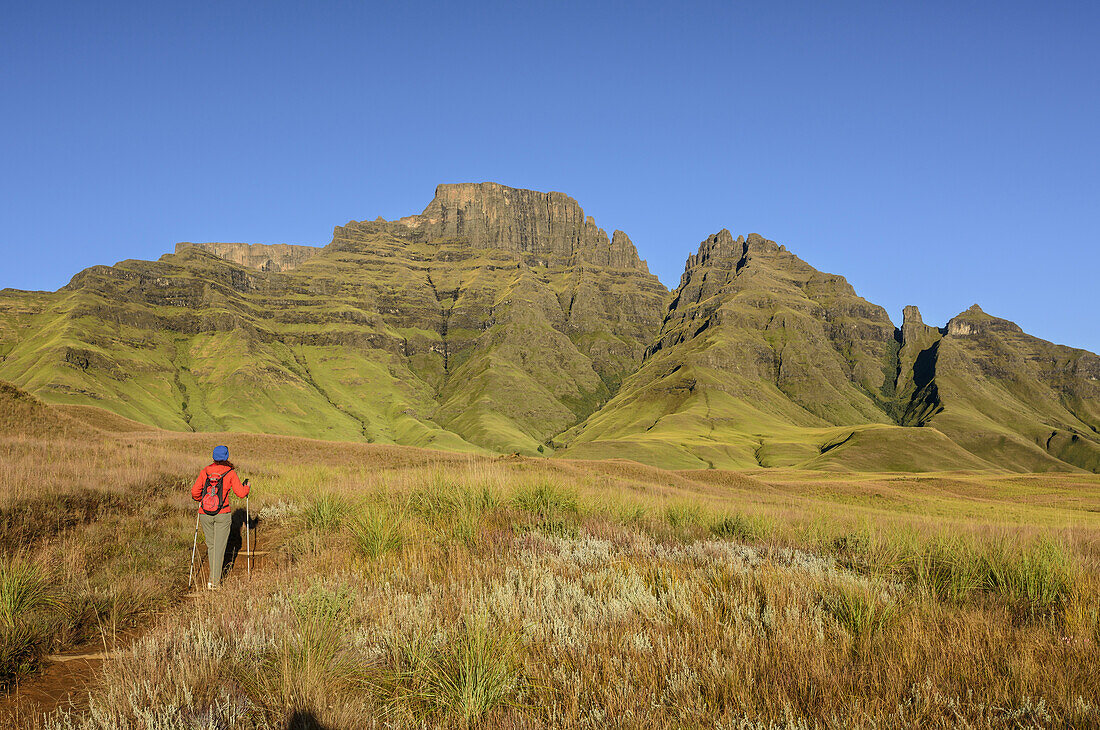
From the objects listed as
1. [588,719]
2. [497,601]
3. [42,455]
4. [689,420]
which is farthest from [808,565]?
[689,420]

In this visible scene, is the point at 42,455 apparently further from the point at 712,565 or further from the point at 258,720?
the point at 712,565

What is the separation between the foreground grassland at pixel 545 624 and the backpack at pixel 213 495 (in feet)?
3.38

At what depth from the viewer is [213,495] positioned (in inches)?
352

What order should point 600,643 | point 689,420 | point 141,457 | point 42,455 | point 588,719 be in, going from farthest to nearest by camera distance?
point 689,420 < point 141,457 < point 42,455 < point 600,643 < point 588,719

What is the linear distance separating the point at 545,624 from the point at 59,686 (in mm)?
4313

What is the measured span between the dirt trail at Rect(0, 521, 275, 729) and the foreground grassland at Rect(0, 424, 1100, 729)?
169 mm

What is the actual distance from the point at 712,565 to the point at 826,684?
3.26 meters

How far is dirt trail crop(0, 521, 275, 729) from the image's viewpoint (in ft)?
13.5

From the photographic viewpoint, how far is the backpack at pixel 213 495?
8.84 metres

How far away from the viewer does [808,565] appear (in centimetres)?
770

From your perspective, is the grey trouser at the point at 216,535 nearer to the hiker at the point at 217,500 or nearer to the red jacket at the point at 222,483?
the hiker at the point at 217,500

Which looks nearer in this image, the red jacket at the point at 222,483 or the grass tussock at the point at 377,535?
the grass tussock at the point at 377,535

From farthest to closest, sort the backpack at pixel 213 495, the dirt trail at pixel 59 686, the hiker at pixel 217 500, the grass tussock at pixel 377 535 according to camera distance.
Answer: the backpack at pixel 213 495 → the hiker at pixel 217 500 → the grass tussock at pixel 377 535 → the dirt trail at pixel 59 686

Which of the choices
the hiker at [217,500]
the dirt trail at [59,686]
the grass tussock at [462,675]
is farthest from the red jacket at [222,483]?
the grass tussock at [462,675]
